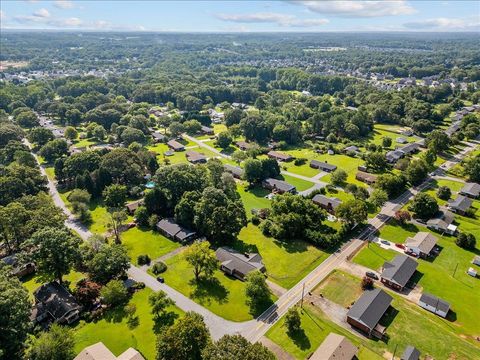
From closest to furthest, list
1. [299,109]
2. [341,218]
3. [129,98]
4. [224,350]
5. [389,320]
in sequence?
1. [224,350]
2. [389,320]
3. [341,218]
4. [299,109]
5. [129,98]

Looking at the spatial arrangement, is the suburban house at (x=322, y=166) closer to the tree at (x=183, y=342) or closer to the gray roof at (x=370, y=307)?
the gray roof at (x=370, y=307)

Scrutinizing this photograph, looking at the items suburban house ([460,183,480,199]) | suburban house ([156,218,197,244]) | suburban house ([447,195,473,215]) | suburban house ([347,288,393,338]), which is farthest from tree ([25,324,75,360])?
suburban house ([460,183,480,199])

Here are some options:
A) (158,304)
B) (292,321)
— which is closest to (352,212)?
(292,321)

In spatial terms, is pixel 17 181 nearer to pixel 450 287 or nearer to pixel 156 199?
pixel 156 199

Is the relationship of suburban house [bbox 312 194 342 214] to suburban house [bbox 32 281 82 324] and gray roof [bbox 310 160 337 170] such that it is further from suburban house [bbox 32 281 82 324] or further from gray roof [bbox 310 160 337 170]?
suburban house [bbox 32 281 82 324]

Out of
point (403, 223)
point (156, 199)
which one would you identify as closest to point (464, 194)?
point (403, 223)
